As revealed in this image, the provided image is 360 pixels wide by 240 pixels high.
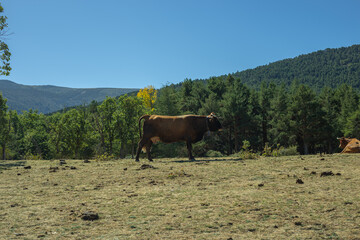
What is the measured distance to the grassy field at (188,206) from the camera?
15.6ft

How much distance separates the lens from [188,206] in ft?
20.1

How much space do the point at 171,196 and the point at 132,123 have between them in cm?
3195

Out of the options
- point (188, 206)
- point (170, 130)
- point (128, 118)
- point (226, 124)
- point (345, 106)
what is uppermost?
point (345, 106)

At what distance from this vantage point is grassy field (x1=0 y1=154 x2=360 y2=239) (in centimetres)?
476

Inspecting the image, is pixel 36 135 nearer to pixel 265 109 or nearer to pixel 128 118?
pixel 128 118

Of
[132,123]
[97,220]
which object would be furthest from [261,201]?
[132,123]

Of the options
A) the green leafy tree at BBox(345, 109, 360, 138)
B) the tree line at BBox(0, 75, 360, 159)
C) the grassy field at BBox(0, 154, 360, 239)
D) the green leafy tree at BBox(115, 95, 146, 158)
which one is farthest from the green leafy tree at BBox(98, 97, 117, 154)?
the green leafy tree at BBox(345, 109, 360, 138)

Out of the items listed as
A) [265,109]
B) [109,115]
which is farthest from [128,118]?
[265,109]

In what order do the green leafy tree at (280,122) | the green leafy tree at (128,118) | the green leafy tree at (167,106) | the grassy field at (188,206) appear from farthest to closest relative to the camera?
the green leafy tree at (167,106) → the green leafy tree at (280,122) → the green leafy tree at (128,118) → the grassy field at (188,206)

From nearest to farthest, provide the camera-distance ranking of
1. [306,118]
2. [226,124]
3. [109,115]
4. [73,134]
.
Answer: [109,115] → [73,134] → [306,118] → [226,124]

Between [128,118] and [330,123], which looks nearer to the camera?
[128,118]

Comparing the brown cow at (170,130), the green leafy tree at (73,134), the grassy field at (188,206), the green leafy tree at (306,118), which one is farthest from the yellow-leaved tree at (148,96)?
the grassy field at (188,206)

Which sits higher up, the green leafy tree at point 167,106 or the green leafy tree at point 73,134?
the green leafy tree at point 167,106

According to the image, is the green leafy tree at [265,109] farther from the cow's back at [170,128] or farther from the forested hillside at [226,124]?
the cow's back at [170,128]
